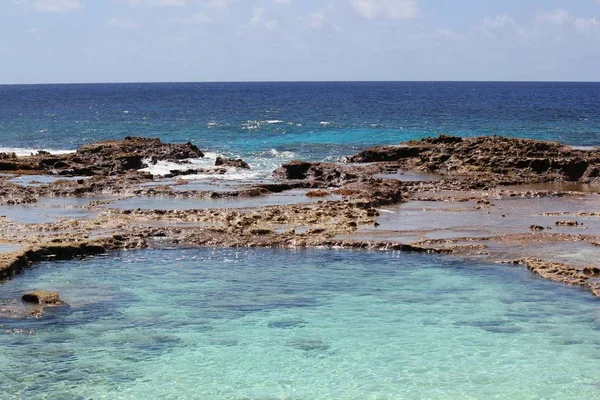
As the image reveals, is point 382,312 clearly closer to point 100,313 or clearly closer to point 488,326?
point 488,326

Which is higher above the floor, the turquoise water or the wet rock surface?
the wet rock surface

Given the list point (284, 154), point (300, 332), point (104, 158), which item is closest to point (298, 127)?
point (284, 154)

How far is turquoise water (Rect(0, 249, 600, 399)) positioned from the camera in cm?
1338

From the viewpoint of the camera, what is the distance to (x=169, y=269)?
67.5ft

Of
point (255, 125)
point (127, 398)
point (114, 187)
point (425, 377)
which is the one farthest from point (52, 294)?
point (255, 125)

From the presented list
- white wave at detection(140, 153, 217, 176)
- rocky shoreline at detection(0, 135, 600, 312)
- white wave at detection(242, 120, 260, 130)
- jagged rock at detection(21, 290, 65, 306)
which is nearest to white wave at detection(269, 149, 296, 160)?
white wave at detection(140, 153, 217, 176)

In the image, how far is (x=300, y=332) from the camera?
16.0m

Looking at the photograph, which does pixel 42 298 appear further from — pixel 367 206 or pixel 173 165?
pixel 173 165

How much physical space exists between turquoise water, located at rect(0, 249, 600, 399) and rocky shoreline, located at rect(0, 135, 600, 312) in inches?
55.2

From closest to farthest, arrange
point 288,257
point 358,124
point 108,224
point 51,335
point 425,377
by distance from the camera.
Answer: point 425,377 < point 51,335 < point 288,257 < point 108,224 < point 358,124

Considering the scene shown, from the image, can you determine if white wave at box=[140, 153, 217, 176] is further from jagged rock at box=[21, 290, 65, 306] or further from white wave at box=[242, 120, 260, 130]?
white wave at box=[242, 120, 260, 130]

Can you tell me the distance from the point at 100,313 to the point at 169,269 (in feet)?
12.9

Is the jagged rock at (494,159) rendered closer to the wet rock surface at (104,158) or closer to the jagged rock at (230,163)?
the jagged rock at (230,163)

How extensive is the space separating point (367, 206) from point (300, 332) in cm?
1239
